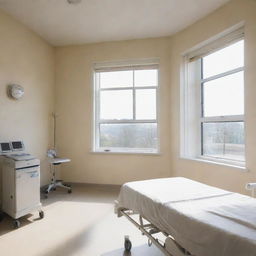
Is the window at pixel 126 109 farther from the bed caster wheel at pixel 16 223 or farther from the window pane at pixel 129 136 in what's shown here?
the bed caster wheel at pixel 16 223

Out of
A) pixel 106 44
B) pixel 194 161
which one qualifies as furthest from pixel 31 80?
pixel 194 161

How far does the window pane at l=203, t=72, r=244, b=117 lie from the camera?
2.77 meters

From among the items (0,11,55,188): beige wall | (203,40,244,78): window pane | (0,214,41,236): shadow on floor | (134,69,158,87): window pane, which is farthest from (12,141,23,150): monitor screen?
(203,40,244,78): window pane

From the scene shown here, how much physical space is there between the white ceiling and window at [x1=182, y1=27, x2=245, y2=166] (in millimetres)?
589

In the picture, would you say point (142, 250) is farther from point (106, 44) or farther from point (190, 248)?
point (106, 44)

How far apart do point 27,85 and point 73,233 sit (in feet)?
7.71

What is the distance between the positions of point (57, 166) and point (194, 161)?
255cm

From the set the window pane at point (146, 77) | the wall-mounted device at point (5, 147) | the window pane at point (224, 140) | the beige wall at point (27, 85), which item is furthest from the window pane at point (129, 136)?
the wall-mounted device at point (5, 147)

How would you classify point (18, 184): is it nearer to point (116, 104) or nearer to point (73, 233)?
point (73, 233)

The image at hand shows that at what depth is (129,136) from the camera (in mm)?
4020

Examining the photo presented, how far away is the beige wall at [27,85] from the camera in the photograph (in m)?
2.99

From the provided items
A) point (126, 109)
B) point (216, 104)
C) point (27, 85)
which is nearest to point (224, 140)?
point (216, 104)

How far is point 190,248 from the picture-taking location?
117 centimetres

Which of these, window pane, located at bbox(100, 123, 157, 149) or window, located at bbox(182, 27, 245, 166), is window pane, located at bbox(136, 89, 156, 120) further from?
window, located at bbox(182, 27, 245, 166)
